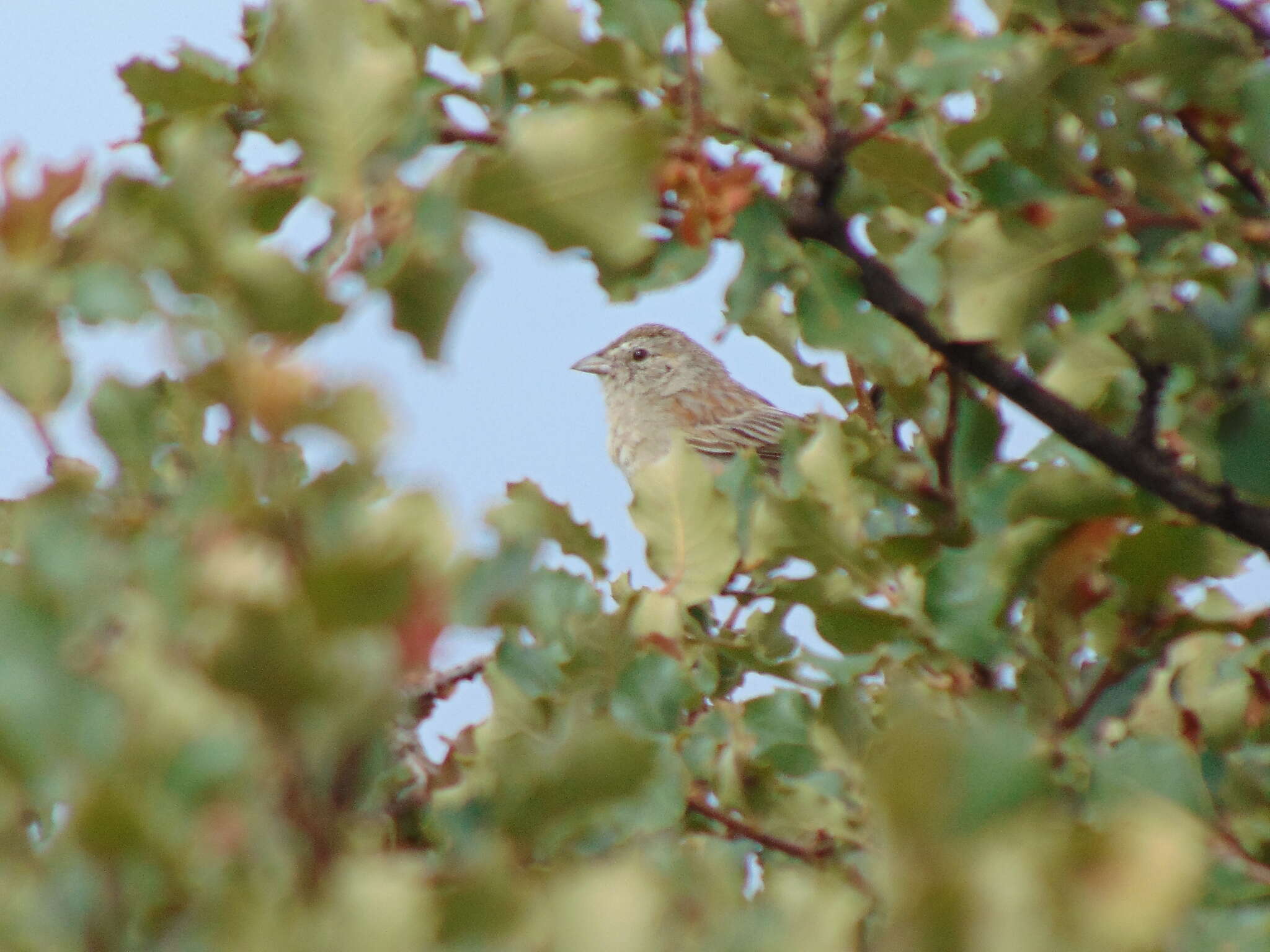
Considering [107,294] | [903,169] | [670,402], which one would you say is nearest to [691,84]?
[903,169]

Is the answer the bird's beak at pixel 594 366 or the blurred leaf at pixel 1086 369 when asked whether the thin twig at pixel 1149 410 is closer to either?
the blurred leaf at pixel 1086 369

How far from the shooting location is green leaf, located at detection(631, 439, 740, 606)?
2135mm

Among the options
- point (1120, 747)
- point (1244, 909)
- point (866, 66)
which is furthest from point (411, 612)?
point (866, 66)

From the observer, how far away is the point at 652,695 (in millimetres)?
1886

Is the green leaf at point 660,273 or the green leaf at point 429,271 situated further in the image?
the green leaf at point 660,273

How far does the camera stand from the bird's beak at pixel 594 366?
9922 millimetres

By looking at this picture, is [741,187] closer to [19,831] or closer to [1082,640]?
[1082,640]

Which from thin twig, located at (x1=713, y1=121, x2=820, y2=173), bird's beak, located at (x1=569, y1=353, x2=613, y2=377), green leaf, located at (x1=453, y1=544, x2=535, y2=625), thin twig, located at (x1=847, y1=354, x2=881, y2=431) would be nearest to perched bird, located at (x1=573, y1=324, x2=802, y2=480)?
bird's beak, located at (x1=569, y1=353, x2=613, y2=377)

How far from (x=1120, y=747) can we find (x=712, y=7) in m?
1.02

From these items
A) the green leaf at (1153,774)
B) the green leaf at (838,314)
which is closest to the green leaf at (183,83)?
the green leaf at (838,314)

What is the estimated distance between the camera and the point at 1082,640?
6.49 feet

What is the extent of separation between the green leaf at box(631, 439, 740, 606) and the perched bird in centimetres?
656

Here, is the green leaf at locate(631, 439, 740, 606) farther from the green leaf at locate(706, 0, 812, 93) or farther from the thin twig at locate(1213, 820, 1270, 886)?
the thin twig at locate(1213, 820, 1270, 886)

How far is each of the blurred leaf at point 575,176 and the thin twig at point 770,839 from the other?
0.96m
